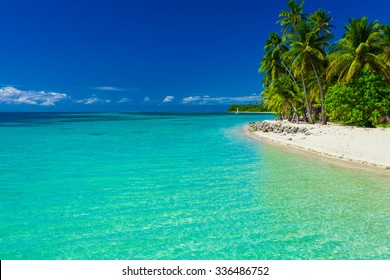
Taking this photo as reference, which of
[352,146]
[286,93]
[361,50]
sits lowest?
[352,146]

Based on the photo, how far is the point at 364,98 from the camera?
2583cm

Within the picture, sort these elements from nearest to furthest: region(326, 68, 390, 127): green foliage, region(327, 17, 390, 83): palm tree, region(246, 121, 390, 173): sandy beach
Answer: region(246, 121, 390, 173): sandy beach → region(327, 17, 390, 83): palm tree → region(326, 68, 390, 127): green foliage

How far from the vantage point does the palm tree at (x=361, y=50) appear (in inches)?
976

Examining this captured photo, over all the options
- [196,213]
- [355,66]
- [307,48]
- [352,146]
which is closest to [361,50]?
[355,66]

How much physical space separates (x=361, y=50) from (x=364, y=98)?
3.99 meters

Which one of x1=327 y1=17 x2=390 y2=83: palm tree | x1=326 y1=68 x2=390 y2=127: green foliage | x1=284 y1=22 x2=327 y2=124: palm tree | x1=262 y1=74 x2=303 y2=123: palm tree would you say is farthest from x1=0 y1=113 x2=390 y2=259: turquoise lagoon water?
x1=262 y1=74 x2=303 y2=123: palm tree

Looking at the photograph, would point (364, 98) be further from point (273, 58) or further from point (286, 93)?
point (273, 58)

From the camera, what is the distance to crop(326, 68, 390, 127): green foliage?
2530 centimetres

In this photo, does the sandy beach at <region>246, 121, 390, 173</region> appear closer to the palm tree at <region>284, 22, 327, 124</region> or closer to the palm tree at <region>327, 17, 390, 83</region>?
the palm tree at <region>327, 17, 390, 83</region>

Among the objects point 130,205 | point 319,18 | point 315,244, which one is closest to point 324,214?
point 315,244

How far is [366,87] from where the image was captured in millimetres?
25516

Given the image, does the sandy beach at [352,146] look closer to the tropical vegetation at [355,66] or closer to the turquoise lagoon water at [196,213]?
the turquoise lagoon water at [196,213]

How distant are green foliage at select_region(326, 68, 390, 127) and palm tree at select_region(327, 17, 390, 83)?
762 millimetres
